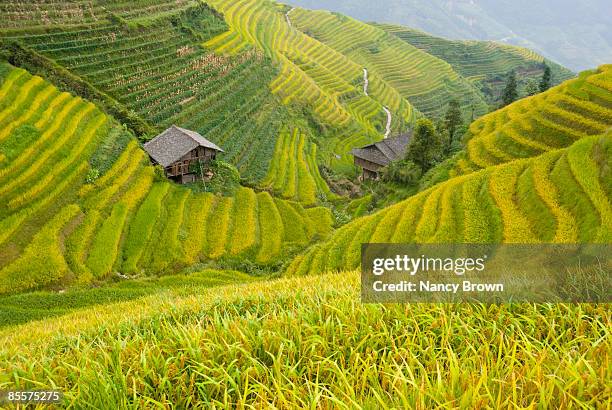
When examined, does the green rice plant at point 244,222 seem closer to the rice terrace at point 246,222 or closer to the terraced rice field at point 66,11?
the rice terrace at point 246,222

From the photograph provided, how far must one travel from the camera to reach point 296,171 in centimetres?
3969

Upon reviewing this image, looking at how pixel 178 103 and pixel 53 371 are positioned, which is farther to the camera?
pixel 178 103

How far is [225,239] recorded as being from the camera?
2473cm

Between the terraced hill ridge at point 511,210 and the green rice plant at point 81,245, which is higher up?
the terraced hill ridge at point 511,210

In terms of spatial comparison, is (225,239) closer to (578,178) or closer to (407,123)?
(578,178)

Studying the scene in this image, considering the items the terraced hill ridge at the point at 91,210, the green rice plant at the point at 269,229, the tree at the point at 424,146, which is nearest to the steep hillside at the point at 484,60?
the tree at the point at 424,146

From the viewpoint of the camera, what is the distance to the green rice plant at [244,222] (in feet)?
80.9

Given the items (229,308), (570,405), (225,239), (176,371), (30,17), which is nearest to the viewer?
(570,405)

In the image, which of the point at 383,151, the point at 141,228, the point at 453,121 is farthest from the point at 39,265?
the point at 383,151

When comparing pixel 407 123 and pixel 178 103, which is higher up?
pixel 178 103

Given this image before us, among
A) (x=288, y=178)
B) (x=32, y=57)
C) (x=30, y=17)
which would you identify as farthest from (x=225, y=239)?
(x=30, y=17)

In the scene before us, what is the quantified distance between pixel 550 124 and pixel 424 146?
874 centimetres

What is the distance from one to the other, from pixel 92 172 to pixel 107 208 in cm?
260

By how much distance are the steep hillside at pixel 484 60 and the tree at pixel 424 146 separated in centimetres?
7472
